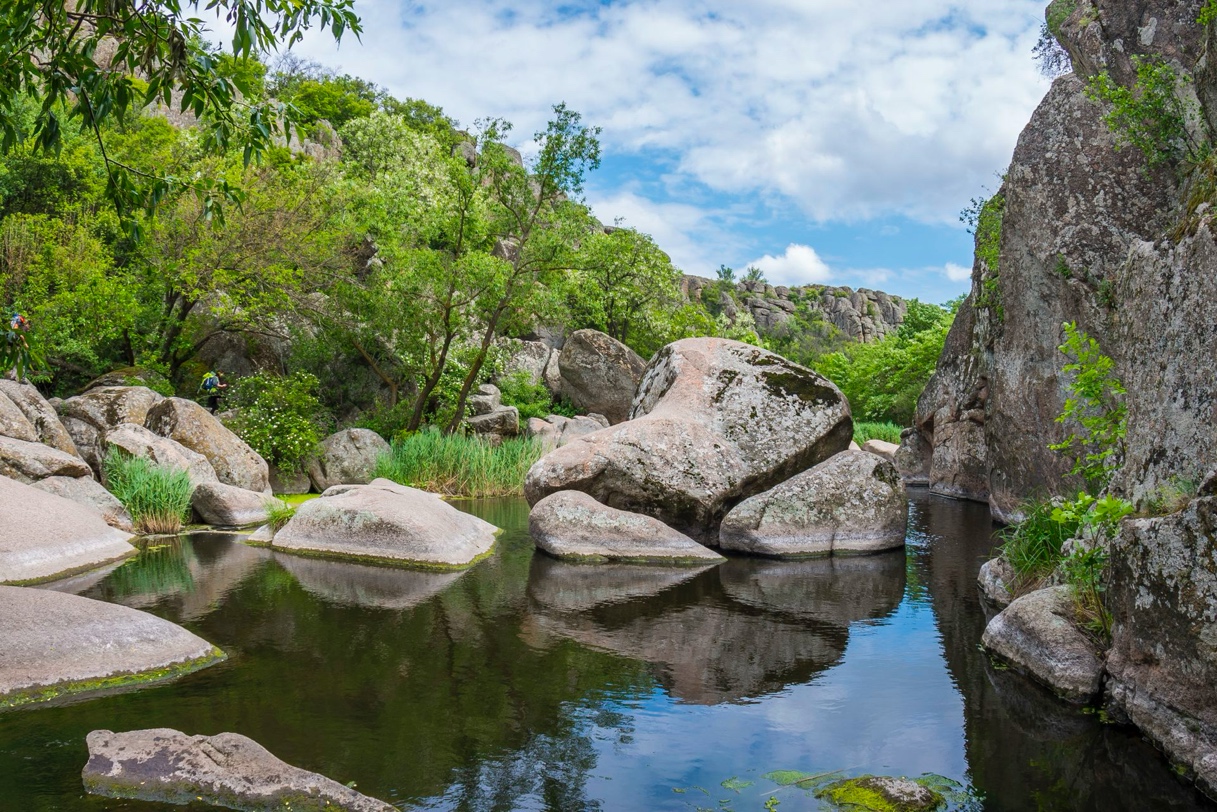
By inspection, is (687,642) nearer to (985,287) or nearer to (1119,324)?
(1119,324)

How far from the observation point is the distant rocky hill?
7494 cm

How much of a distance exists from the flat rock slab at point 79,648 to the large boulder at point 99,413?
10518 millimetres

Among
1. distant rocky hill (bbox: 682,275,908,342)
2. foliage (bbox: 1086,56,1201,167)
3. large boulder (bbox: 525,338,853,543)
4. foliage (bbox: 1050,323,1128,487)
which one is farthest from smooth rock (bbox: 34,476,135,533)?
distant rocky hill (bbox: 682,275,908,342)

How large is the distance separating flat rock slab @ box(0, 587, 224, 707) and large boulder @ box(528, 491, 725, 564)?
6657 millimetres

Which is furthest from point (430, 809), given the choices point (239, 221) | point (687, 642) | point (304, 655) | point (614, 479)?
point (239, 221)

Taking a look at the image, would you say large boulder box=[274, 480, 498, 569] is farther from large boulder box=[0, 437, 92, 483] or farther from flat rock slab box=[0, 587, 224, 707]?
flat rock slab box=[0, 587, 224, 707]

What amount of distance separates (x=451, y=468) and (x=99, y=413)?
823cm

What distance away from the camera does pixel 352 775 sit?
19.3 ft

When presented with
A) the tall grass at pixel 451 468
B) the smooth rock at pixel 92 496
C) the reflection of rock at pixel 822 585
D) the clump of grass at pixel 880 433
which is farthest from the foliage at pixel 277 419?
the clump of grass at pixel 880 433

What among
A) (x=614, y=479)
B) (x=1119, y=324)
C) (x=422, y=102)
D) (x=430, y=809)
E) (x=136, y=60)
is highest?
(x=422, y=102)

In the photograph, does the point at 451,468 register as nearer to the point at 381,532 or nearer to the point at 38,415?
the point at 38,415

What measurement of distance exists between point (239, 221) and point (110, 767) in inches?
831

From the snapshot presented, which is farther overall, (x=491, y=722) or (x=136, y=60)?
(x=491, y=722)

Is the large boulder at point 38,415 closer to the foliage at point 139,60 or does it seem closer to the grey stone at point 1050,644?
the foliage at point 139,60
